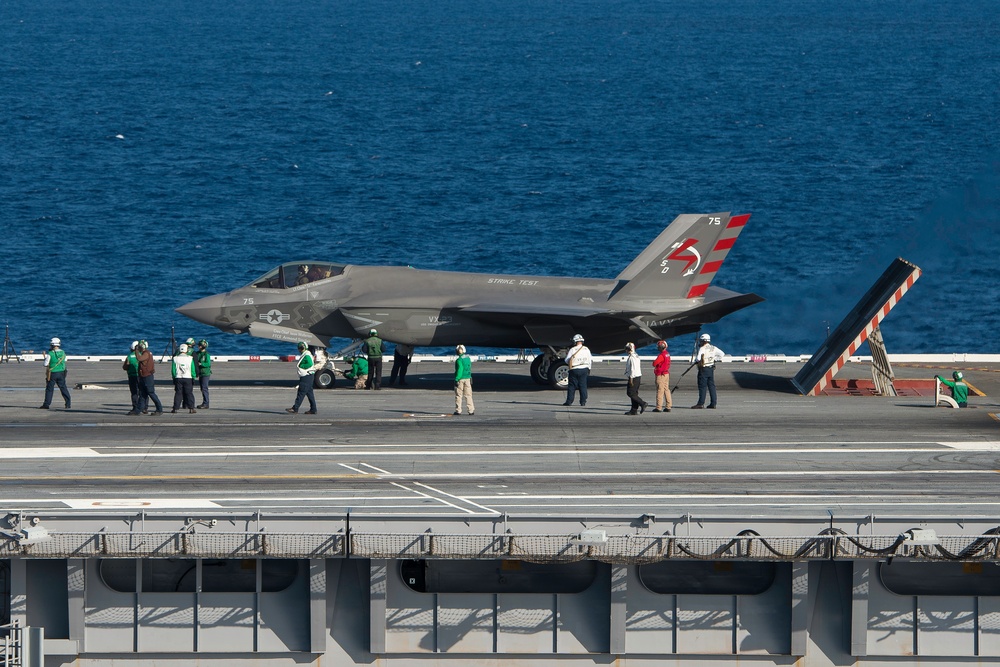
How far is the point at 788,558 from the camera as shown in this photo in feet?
65.0

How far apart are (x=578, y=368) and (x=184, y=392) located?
1052 centimetres

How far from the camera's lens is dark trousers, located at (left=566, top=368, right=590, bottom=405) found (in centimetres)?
3516

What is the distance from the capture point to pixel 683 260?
128 feet

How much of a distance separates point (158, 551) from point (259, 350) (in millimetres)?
47208

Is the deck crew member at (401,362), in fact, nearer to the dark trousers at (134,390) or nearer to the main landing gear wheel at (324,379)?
the main landing gear wheel at (324,379)

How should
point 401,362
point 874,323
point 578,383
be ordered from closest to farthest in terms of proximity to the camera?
point 578,383 < point 874,323 < point 401,362

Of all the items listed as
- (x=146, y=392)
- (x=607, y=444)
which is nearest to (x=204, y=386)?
(x=146, y=392)

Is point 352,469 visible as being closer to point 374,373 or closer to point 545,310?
point 374,373

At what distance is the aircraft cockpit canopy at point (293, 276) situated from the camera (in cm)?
3962

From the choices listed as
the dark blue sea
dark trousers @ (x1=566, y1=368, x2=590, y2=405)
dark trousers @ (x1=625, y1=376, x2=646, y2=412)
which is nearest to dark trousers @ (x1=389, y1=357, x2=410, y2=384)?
dark trousers @ (x1=566, y1=368, x2=590, y2=405)

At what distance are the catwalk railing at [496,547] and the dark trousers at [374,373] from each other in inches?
728

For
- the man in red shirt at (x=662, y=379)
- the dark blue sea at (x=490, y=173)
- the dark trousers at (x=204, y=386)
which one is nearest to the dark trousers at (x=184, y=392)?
the dark trousers at (x=204, y=386)

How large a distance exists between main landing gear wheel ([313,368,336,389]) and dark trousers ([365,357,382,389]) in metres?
1.11

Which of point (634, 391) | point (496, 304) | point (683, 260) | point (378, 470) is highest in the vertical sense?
point (683, 260)
